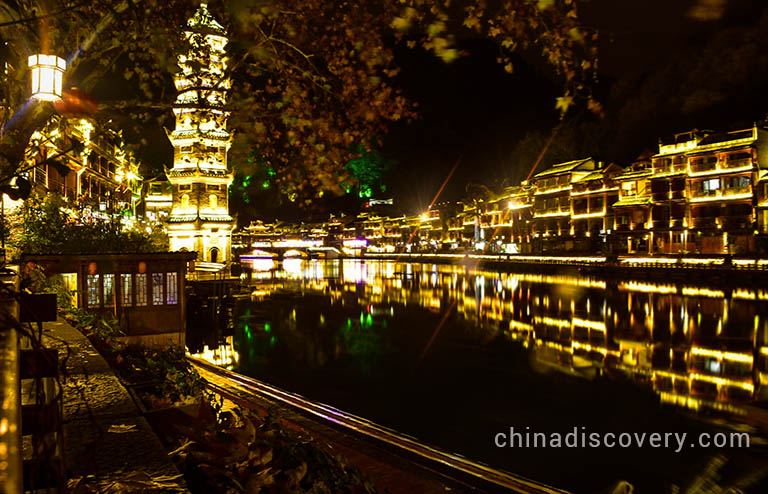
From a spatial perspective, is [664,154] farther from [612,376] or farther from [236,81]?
[236,81]

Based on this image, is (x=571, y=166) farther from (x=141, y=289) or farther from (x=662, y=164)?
(x=141, y=289)

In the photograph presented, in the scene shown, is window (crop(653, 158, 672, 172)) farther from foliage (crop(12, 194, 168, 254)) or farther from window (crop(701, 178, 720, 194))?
foliage (crop(12, 194, 168, 254))

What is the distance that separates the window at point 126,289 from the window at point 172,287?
33.1 inches

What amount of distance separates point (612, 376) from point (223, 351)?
11.7 m

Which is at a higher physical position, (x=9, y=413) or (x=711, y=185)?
(x=711, y=185)

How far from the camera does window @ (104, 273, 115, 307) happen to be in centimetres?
1235

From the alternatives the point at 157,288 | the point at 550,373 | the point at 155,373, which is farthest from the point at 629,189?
the point at 155,373

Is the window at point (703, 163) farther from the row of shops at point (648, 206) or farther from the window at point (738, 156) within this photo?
the window at point (738, 156)

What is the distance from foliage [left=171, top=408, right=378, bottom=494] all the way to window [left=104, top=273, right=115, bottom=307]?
393 inches

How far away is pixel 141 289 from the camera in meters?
12.8

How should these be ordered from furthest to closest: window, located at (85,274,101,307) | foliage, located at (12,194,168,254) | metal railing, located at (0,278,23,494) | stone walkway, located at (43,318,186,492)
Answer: window, located at (85,274,101,307)
foliage, located at (12,194,168,254)
stone walkway, located at (43,318,186,492)
metal railing, located at (0,278,23,494)

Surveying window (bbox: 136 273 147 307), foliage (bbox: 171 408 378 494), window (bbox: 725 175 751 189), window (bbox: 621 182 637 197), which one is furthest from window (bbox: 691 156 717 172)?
foliage (bbox: 171 408 378 494)

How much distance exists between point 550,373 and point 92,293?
1205 cm

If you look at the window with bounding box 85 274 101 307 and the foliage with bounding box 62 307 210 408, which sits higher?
the window with bounding box 85 274 101 307
